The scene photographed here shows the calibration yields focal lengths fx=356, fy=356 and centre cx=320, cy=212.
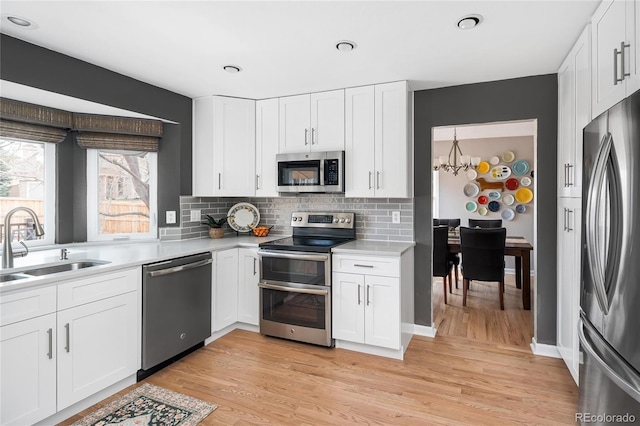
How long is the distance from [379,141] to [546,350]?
222 cm

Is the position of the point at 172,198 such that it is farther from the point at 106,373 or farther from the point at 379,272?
the point at 379,272

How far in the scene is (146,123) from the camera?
329 cm

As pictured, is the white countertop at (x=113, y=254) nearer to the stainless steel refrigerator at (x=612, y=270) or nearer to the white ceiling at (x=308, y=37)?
the white ceiling at (x=308, y=37)

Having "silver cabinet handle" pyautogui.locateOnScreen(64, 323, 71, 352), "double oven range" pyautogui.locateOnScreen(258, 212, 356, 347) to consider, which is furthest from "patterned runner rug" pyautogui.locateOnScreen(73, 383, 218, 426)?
"double oven range" pyautogui.locateOnScreen(258, 212, 356, 347)

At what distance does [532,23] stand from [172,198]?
10.4ft

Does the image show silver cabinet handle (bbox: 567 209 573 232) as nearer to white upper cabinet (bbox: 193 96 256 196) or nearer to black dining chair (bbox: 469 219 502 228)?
white upper cabinet (bbox: 193 96 256 196)

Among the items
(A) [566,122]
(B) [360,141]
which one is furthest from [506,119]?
(B) [360,141]

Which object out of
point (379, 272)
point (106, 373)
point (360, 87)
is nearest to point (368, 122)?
point (360, 87)

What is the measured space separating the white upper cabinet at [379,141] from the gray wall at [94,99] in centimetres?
163

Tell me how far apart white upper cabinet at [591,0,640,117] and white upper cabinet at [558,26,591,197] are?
16 cm

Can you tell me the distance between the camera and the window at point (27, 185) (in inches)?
106

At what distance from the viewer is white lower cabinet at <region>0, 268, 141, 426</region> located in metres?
1.81

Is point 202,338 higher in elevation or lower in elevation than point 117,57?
lower

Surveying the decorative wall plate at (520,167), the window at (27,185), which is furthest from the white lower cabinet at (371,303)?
the decorative wall plate at (520,167)
